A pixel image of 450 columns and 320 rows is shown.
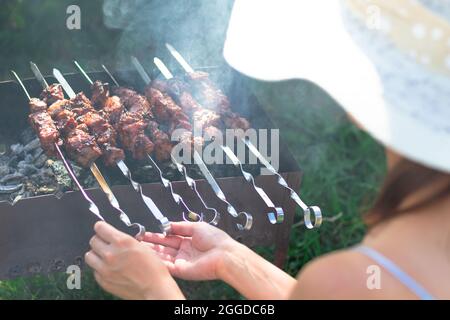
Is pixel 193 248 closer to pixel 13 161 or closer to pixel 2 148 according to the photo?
pixel 13 161

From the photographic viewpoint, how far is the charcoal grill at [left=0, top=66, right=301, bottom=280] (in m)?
2.88

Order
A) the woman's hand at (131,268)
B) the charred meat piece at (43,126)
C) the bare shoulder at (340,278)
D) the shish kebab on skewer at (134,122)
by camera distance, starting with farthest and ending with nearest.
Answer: the shish kebab on skewer at (134,122) < the charred meat piece at (43,126) < the woman's hand at (131,268) < the bare shoulder at (340,278)

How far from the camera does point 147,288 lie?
245 centimetres

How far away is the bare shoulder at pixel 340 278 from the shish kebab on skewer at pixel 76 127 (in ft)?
3.27

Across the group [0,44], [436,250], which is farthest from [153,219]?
[0,44]

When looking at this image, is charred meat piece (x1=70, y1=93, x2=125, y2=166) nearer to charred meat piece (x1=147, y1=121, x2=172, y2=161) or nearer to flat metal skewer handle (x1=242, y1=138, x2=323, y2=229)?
charred meat piece (x1=147, y1=121, x2=172, y2=161)

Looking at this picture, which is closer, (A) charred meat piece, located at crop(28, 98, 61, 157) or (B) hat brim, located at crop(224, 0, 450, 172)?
(B) hat brim, located at crop(224, 0, 450, 172)

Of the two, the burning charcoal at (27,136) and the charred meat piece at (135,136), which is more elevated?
the charred meat piece at (135,136)

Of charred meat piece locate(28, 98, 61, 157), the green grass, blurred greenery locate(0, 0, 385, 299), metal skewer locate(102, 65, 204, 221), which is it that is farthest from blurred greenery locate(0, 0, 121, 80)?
metal skewer locate(102, 65, 204, 221)

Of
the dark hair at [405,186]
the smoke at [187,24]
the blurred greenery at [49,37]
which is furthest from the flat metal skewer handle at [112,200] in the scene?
the blurred greenery at [49,37]

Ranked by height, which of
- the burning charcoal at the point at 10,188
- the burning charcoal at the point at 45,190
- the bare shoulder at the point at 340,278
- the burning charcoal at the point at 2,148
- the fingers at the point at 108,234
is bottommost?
the burning charcoal at the point at 2,148

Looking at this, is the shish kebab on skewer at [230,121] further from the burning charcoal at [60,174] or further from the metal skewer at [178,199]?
the burning charcoal at [60,174]

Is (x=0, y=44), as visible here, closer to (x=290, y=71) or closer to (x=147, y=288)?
(x=147, y=288)

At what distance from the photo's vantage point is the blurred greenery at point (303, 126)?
4398 millimetres
